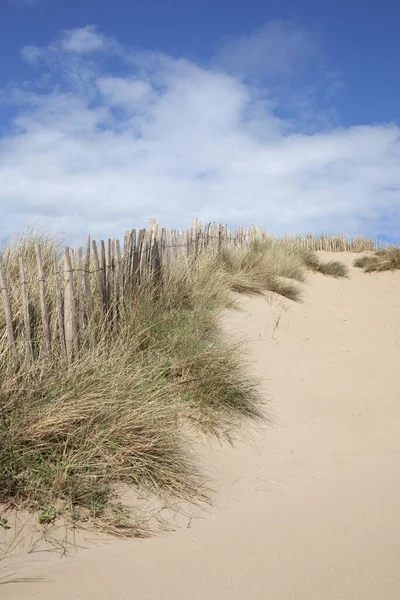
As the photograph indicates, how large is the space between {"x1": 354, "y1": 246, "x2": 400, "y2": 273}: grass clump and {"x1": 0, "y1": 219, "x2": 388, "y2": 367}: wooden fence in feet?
36.1

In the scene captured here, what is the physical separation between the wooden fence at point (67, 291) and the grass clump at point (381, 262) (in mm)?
11000

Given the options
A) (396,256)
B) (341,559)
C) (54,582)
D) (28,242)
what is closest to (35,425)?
(54,582)

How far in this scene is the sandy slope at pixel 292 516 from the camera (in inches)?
88.2

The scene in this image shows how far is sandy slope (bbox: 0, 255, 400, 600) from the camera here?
7.35 feet

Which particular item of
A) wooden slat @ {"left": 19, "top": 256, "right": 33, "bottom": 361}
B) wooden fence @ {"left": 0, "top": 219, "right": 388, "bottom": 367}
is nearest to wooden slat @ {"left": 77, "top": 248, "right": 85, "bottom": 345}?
wooden fence @ {"left": 0, "top": 219, "right": 388, "bottom": 367}

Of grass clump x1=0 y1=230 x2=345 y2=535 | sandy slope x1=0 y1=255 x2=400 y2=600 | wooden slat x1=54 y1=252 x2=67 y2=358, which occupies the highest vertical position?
wooden slat x1=54 y1=252 x2=67 y2=358

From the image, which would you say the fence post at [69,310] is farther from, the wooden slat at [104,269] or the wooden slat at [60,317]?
the wooden slat at [104,269]

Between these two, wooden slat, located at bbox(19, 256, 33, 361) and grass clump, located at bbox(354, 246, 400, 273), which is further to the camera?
grass clump, located at bbox(354, 246, 400, 273)

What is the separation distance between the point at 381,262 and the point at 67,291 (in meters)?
14.1

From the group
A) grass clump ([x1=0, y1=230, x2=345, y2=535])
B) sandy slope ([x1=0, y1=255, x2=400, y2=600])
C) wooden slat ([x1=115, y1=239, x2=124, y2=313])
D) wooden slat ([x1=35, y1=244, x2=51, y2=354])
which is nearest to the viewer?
sandy slope ([x1=0, y1=255, x2=400, y2=600])

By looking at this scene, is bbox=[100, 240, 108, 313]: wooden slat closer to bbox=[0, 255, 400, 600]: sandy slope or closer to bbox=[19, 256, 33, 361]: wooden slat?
bbox=[19, 256, 33, 361]: wooden slat

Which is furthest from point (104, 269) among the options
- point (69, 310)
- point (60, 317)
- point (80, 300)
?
point (60, 317)

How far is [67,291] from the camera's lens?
167 inches

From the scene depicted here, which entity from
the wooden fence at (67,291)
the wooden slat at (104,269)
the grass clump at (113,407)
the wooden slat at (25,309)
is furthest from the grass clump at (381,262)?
the wooden slat at (25,309)
